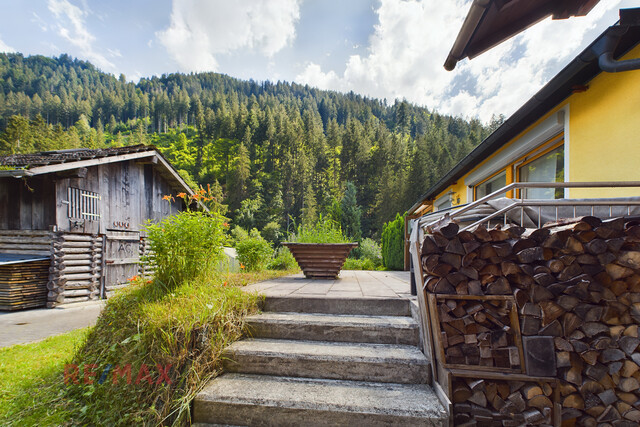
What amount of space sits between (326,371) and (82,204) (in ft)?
27.9

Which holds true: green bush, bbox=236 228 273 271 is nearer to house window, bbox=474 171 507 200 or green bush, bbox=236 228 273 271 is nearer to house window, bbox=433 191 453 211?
house window, bbox=474 171 507 200

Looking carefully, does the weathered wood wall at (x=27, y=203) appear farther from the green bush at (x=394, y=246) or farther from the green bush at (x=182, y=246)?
the green bush at (x=394, y=246)

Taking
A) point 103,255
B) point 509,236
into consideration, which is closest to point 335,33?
point 509,236

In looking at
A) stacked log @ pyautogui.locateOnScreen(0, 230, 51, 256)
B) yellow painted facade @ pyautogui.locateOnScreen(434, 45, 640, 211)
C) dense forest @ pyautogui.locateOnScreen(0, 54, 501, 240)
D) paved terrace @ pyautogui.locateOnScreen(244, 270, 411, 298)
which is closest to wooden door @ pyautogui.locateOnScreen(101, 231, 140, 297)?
stacked log @ pyautogui.locateOnScreen(0, 230, 51, 256)

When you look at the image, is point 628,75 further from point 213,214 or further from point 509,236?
point 213,214

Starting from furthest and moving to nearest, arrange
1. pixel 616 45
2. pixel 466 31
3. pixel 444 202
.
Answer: pixel 444 202
pixel 466 31
pixel 616 45

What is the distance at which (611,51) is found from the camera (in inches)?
85.0

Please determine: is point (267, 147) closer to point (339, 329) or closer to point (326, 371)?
point (339, 329)

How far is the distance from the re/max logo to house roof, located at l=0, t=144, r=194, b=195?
4.73 m

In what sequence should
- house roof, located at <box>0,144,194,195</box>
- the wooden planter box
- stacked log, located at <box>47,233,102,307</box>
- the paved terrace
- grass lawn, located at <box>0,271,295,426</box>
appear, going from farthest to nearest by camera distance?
stacked log, located at <box>47,233,102,307</box> < house roof, located at <box>0,144,194,195</box> < the wooden planter box < the paved terrace < grass lawn, located at <box>0,271,295,426</box>

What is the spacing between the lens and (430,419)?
5.15 feet

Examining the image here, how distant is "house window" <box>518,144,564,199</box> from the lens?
3.26 metres

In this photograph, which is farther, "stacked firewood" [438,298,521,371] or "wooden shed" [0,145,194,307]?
"wooden shed" [0,145,194,307]

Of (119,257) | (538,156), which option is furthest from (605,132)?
(119,257)
